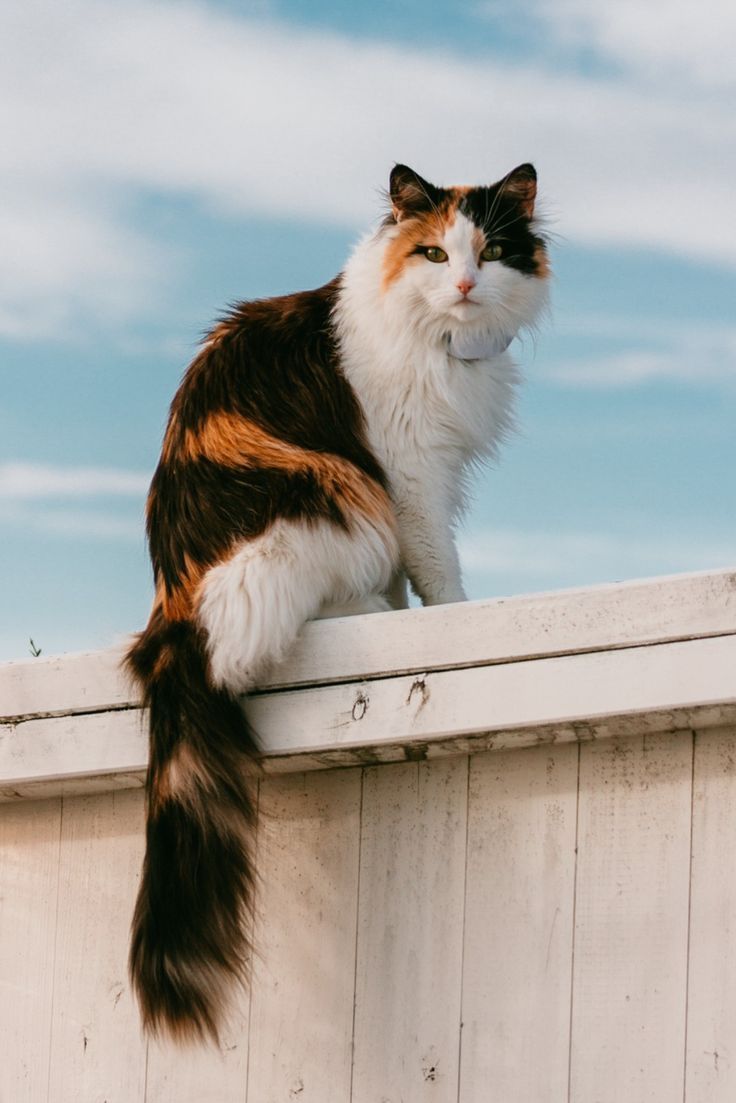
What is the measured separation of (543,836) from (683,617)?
445 mm

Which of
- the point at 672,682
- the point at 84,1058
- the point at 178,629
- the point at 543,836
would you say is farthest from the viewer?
the point at 84,1058

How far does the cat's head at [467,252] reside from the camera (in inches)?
129

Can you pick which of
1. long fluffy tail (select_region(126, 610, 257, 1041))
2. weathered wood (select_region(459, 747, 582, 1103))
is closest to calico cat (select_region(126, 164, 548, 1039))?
long fluffy tail (select_region(126, 610, 257, 1041))

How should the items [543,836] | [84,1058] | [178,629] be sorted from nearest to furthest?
[543,836]
[178,629]
[84,1058]

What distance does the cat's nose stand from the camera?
323cm

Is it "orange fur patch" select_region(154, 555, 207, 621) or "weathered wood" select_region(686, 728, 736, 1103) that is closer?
"weathered wood" select_region(686, 728, 736, 1103)

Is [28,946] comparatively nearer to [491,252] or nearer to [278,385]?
[278,385]

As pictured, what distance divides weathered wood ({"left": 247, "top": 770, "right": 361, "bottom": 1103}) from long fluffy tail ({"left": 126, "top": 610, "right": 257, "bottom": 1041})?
0.12m

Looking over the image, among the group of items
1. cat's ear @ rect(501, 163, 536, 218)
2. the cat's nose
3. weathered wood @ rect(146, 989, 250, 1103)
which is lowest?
weathered wood @ rect(146, 989, 250, 1103)

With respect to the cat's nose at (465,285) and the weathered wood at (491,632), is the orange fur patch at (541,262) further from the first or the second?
the weathered wood at (491,632)

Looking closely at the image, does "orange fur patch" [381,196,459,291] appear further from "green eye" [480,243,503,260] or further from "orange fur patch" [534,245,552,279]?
"orange fur patch" [534,245,552,279]

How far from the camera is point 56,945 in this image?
3.15 meters

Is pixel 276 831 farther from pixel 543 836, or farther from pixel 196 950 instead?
pixel 543 836

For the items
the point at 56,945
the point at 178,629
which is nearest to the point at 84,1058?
the point at 56,945
